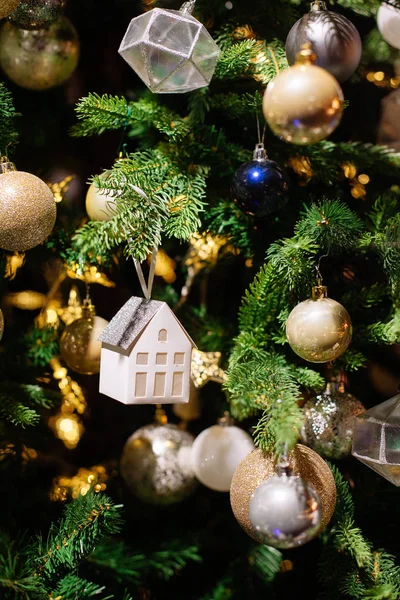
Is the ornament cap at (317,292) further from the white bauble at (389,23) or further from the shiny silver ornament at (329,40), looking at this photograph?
the white bauble at (389,23)

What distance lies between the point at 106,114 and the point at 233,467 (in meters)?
0.49

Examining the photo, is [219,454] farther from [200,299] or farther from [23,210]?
[23,210]

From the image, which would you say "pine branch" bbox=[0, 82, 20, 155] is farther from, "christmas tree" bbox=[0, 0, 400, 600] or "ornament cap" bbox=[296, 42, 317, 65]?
"ornament cap" bbox=[296, 42, 317, 65]

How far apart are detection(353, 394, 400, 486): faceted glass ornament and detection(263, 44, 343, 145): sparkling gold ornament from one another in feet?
1.12

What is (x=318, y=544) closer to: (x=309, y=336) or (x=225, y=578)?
(x=225, y=578)

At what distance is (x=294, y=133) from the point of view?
610mm

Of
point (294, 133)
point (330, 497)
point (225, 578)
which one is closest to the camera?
point (294, 133)

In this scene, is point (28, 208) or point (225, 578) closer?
point (28, 208)

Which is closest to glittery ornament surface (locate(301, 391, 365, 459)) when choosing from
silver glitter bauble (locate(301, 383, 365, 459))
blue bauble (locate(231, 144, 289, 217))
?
silver glitter bauble (locate(301, 383, 365, 459))

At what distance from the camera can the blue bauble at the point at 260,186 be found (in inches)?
29.7

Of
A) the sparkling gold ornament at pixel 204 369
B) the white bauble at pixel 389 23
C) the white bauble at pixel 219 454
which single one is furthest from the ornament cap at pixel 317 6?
the white bauble at pixel 219 454

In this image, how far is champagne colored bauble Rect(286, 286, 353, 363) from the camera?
2.35ft

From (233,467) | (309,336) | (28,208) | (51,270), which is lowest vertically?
(233,467)

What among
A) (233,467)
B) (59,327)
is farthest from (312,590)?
(59,327)
